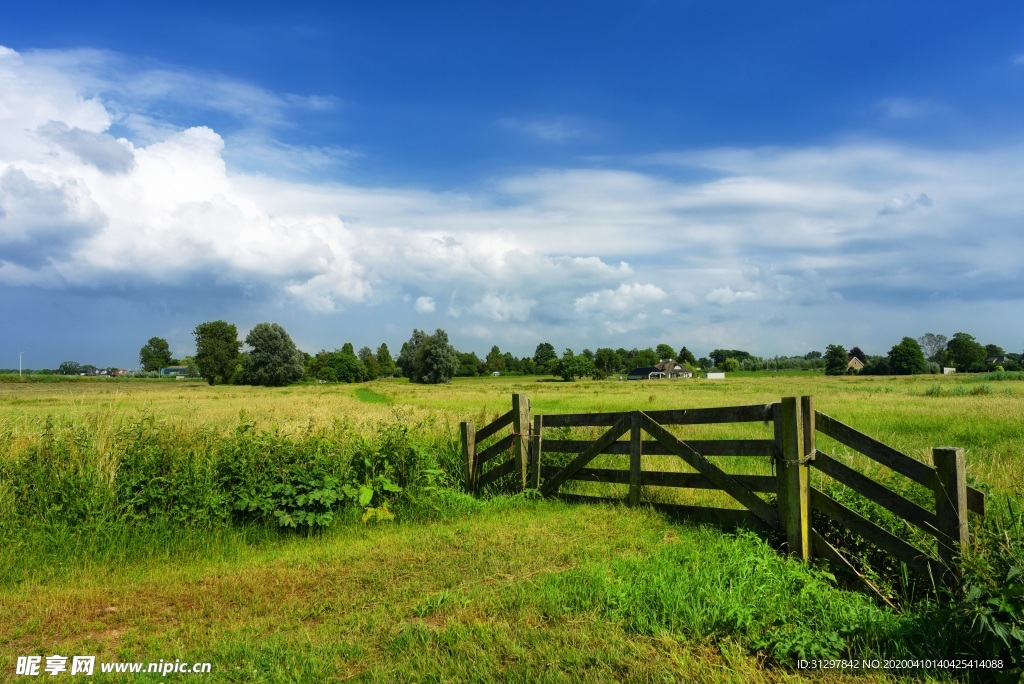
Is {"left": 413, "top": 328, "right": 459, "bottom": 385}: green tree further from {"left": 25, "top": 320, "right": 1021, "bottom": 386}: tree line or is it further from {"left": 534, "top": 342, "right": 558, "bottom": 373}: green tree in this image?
{"left": 534, "top": 342, "right": 558, "bottom": 373}: green tree

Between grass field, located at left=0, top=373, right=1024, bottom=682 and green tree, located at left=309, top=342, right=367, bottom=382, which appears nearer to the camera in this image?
grass field, located at left=0, top=373, right=1024, bottom=682

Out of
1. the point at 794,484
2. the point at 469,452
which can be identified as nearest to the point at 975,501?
the point at 794,484

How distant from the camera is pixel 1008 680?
3.88m

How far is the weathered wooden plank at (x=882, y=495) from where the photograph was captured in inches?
221

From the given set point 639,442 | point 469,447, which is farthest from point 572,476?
point 469,447

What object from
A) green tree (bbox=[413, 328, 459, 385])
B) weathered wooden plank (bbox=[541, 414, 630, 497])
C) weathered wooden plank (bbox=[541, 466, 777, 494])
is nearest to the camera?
weathered wooden plank (bbox=[541, 466, 777, 494])

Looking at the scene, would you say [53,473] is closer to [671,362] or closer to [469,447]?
[469,447]

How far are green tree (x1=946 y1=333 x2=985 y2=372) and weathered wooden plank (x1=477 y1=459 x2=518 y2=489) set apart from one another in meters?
138

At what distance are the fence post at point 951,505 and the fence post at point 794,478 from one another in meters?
1.33

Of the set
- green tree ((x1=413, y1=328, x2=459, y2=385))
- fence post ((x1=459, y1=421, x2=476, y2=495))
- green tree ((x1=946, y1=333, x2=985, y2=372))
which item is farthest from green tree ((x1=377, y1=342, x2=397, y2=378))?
fence post ((x1=459, y1=421, x2=476, y2=495))

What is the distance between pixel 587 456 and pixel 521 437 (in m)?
1.51

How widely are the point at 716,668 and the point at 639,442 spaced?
481 centimetres

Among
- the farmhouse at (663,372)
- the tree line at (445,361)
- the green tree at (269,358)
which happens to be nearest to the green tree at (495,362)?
the tree line at (445,361)

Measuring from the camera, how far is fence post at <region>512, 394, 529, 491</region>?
10531mm
